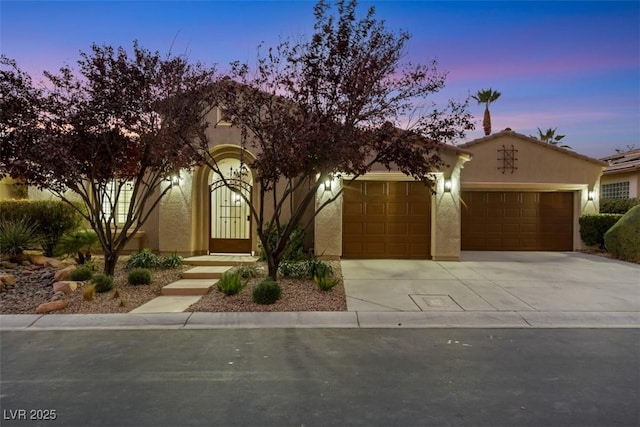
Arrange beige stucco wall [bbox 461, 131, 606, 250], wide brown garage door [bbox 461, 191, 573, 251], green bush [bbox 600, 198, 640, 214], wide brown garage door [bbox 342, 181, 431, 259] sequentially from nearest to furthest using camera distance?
1. wide brown garage door [bbox 342, 181, 431, 259]
2. beige stucco wall [bbox 461, 131, 606, 250]
3. wide brown garage door [bbox 461, 191, 573, 251]
4. green bush [bbox 600, 198, 640, 214]

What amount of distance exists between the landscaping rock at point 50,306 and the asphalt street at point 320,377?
2.86 feet

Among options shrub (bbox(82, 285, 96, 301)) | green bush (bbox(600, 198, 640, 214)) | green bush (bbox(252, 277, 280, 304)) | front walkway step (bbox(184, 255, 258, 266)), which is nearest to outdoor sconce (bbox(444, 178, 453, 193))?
front walkway step (bbox(184, 255, 258, 266))

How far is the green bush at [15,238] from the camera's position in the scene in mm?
10227

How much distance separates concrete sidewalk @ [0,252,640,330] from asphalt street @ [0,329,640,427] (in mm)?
410

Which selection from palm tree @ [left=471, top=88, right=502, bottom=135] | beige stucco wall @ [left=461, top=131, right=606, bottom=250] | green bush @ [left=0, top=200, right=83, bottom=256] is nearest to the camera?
green bush @ [left=0, top=200, right=83, bottom=256]

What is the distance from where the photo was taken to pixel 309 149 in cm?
721

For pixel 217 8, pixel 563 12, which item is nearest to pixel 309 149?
pixel 217 8

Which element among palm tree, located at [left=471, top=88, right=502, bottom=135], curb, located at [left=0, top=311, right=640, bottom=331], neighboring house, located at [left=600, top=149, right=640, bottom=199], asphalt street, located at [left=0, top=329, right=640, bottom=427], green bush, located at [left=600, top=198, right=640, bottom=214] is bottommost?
asphalt street, located at [left=0, top=329, right=640, bottom=427]

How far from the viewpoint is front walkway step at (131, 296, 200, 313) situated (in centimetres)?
702

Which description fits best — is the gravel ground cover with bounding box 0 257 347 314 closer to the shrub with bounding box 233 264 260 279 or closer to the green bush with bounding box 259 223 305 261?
the shrub with bounding box 233 264 260 279

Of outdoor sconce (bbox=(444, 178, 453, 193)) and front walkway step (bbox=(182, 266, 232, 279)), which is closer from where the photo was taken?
front walkway step (bbox=(182, 266, 232, 279))

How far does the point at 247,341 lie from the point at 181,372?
4.03 feet

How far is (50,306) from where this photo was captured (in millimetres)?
6914

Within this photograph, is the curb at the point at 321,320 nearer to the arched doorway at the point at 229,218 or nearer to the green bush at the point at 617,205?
the arched doorway at the point at 229,218
